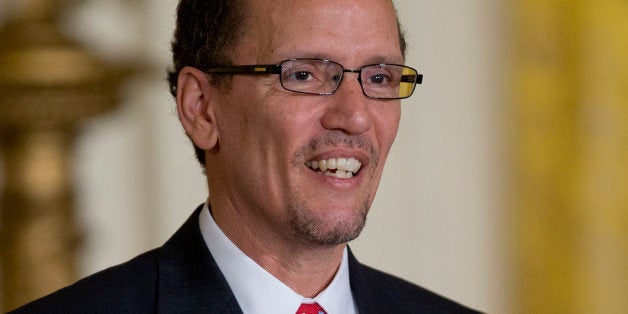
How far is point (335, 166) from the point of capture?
192 centimetres

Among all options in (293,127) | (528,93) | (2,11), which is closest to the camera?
(293,127)

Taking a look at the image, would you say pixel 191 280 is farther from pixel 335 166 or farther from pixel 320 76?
pixel 320 76

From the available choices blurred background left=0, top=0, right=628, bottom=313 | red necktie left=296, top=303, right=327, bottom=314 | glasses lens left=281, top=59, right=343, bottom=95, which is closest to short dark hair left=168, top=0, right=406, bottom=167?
glasses lens left=281, top=59, right=343, bottom=95

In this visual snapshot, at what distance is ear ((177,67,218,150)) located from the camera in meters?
2.04

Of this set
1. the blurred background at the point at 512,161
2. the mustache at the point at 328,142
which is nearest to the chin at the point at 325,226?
the mustache at the point at 328,142

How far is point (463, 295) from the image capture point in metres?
3.30

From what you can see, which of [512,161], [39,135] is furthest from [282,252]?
[512,161]

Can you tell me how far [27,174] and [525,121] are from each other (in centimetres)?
155

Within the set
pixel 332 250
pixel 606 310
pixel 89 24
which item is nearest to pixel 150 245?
pixel 89 24

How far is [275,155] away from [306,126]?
83mm

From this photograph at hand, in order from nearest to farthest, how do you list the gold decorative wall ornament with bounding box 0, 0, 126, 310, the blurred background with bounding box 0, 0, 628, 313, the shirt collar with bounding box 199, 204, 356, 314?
the shirt collar with bounding box 199, 204, 356, 314, the gold decorative wall ornament with bounding box 0, 0, 126, 310, the blurred background with bounding box 0, 0, 628, 313

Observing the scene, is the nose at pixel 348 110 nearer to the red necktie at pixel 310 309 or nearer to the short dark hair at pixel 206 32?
the short dark hair at pixel 206 32

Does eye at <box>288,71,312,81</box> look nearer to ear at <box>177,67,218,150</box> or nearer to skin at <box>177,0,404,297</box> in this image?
skin at <box>177,0,404,297</box>

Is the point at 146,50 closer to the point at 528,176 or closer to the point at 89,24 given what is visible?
the point at 89,24
